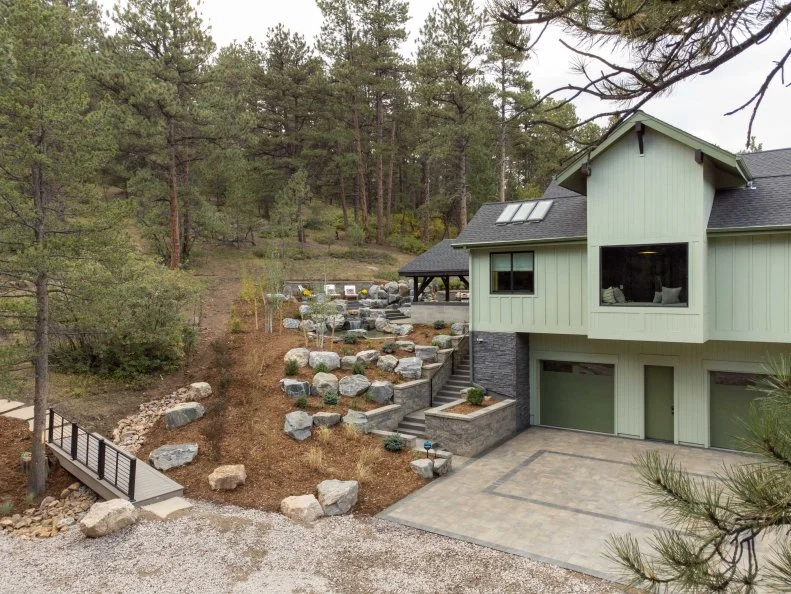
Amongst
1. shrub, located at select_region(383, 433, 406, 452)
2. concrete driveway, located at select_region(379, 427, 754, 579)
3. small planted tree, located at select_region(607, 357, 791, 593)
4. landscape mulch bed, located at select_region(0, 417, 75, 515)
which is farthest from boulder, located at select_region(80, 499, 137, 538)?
small planted tree, located at select_region(607, 357, 791, 593)

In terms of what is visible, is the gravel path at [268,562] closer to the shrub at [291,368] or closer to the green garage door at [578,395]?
the shrub at [291,368]

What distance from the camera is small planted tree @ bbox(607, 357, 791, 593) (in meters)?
2.19

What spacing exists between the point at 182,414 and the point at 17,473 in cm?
317

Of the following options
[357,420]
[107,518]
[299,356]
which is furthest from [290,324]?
[107,518]

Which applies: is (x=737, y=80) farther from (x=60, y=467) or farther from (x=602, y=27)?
(x=60, y=467)

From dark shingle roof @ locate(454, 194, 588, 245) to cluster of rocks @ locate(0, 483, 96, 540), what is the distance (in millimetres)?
10484

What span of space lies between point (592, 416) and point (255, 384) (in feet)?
29.8

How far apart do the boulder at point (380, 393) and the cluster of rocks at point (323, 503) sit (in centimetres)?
415

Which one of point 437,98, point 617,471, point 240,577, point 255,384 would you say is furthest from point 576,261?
point 437,98

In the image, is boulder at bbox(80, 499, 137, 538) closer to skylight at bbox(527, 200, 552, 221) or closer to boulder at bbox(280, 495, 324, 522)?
boulder at bbox(280, 495, 324, 522)

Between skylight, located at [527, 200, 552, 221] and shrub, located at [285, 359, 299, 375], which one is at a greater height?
skylight, located at [527, 200, 552, 221]

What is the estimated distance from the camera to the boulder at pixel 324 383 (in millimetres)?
13109

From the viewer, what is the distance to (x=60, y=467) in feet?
33.4

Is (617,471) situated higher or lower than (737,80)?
lower
